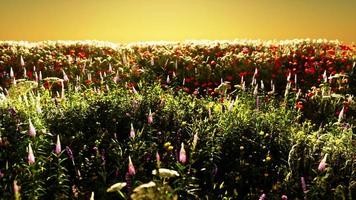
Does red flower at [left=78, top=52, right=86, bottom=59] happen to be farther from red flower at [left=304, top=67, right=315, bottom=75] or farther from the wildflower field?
red flower at [left=304, top=67, right=315, bottom=75]

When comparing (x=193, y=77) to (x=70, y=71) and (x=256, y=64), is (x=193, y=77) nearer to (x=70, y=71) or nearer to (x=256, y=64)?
(x=256, y=64)

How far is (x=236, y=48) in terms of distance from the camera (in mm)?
16016

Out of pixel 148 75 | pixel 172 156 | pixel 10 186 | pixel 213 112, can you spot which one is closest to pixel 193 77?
pixel 148 75

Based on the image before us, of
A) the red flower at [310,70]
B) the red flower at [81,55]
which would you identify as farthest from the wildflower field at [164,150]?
the red flower at [81,55]

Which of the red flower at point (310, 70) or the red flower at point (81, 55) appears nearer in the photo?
the red flower at point (310, 70)

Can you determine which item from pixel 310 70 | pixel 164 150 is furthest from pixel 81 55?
pixel 164 150

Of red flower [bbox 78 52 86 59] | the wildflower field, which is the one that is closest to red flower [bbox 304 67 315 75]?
the wildflower field

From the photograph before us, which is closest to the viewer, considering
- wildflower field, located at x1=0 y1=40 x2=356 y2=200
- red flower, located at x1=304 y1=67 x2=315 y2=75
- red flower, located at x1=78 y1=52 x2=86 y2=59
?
wildflower field, located at x1=0 y1=40 x2=356 y2=200

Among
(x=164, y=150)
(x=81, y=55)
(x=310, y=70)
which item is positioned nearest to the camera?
(x=164, y=150)

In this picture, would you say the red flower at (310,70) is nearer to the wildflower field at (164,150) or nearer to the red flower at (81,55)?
the wildflower field at (164,150)

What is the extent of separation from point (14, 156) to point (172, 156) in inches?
76.0

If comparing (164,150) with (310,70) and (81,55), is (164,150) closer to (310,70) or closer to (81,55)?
(310,70)

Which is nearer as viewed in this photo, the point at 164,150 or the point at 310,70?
the point at 164,150

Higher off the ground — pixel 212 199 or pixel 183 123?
pixel 183 123
